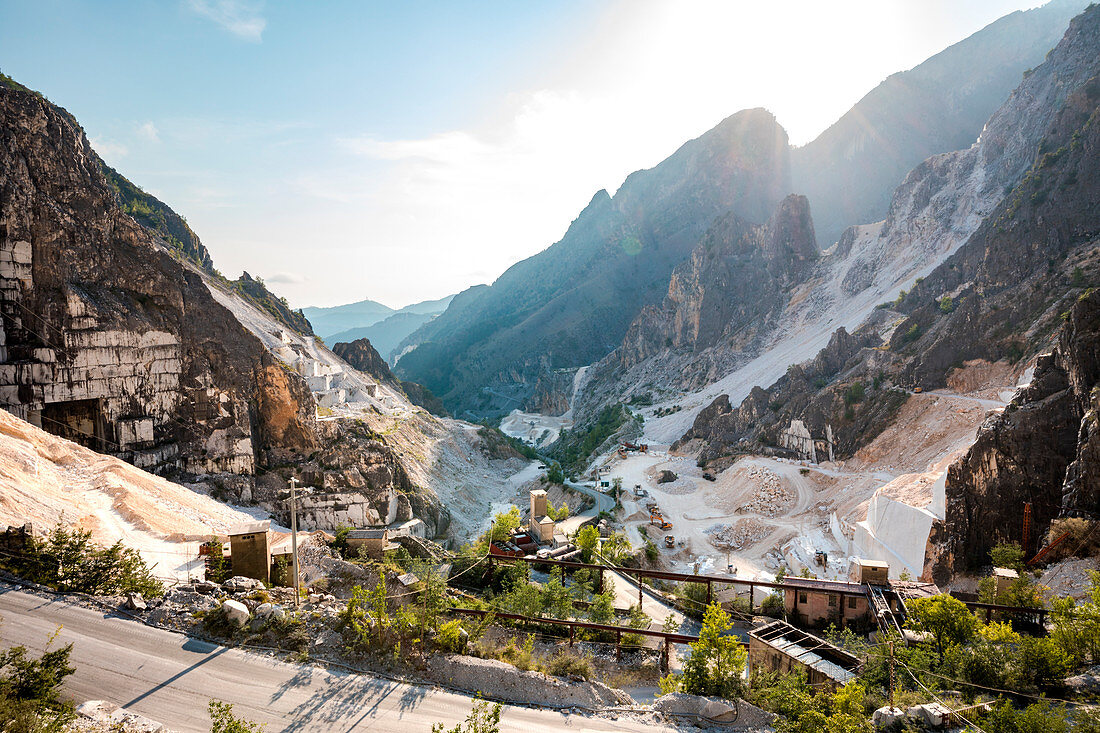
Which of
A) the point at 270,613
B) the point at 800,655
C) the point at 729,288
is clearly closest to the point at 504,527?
the point at 800,655

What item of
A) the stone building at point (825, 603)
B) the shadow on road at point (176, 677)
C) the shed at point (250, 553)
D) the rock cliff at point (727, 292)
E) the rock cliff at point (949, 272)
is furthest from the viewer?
the rock cliff at point (727, 292)

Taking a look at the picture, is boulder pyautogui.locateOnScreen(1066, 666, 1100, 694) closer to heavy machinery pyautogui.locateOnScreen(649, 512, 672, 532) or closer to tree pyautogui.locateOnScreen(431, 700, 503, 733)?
tree pyautogui.locateOnScreen(431, 700, 503, 733)

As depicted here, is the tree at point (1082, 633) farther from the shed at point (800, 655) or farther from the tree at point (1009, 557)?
the tree at point (1009, 557)

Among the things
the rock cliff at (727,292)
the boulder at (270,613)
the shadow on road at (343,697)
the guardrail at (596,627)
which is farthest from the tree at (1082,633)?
the rock cliff at (727,292)

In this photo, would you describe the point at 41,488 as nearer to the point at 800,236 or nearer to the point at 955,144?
the point at 800,236

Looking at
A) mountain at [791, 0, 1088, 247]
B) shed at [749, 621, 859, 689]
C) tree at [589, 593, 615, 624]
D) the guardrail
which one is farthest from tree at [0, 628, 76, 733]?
mountain at [791, 0, 1088, 247]

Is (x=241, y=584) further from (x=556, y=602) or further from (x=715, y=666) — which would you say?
(x=715, y=666)
